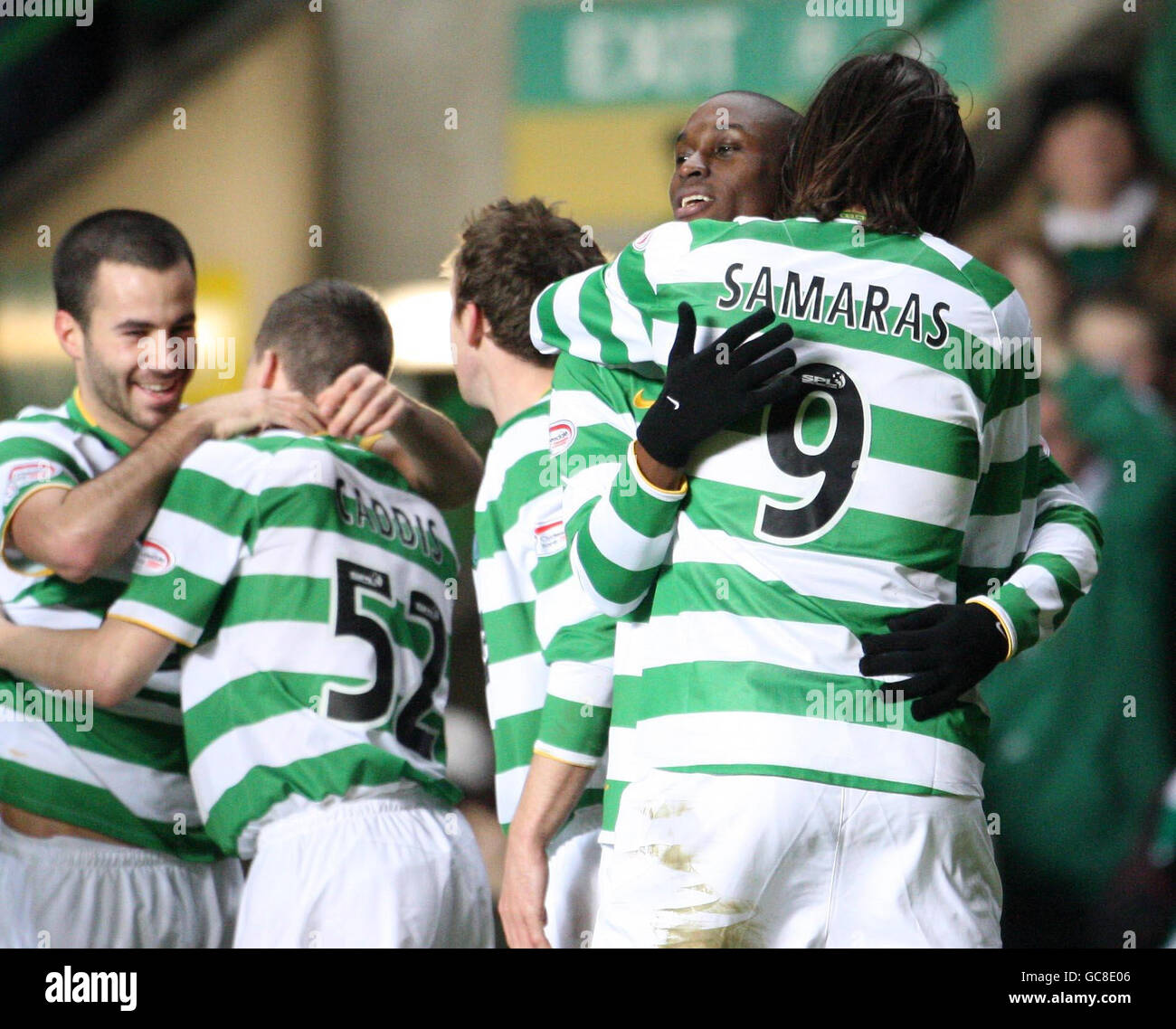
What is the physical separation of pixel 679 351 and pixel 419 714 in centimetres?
117

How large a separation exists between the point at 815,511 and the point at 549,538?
2.48 ft

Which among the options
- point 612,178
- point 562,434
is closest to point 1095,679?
point 612,178

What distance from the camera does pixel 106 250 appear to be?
9.77 feet

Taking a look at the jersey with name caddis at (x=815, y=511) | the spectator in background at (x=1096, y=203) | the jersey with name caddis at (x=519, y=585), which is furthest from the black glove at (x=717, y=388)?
the spectator in background at (x=1096, y=203)

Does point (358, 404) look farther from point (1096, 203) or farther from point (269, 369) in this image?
point (1096, 203)

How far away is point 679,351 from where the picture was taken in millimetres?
2025

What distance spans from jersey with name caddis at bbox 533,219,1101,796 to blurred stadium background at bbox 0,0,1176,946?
11.9 feet

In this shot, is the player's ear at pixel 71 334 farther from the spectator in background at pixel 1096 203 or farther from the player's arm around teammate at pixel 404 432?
the spectator in background at pixel 1096 203

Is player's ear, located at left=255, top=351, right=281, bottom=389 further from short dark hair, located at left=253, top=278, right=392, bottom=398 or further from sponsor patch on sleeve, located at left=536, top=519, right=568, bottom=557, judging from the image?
sponsor patch on sleeve, located at left=536, top=519, right=568, bottom=557

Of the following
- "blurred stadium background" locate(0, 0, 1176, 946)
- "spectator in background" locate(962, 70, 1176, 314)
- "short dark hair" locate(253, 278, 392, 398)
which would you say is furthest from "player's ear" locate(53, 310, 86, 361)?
"spectator in background" locate(962, 70, 1176, 314)

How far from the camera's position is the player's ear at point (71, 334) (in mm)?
2996

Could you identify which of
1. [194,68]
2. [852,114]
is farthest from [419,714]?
[194,68]

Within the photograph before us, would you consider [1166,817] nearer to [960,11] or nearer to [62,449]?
[960,11]

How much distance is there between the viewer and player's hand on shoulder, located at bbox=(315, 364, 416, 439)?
2914mm
